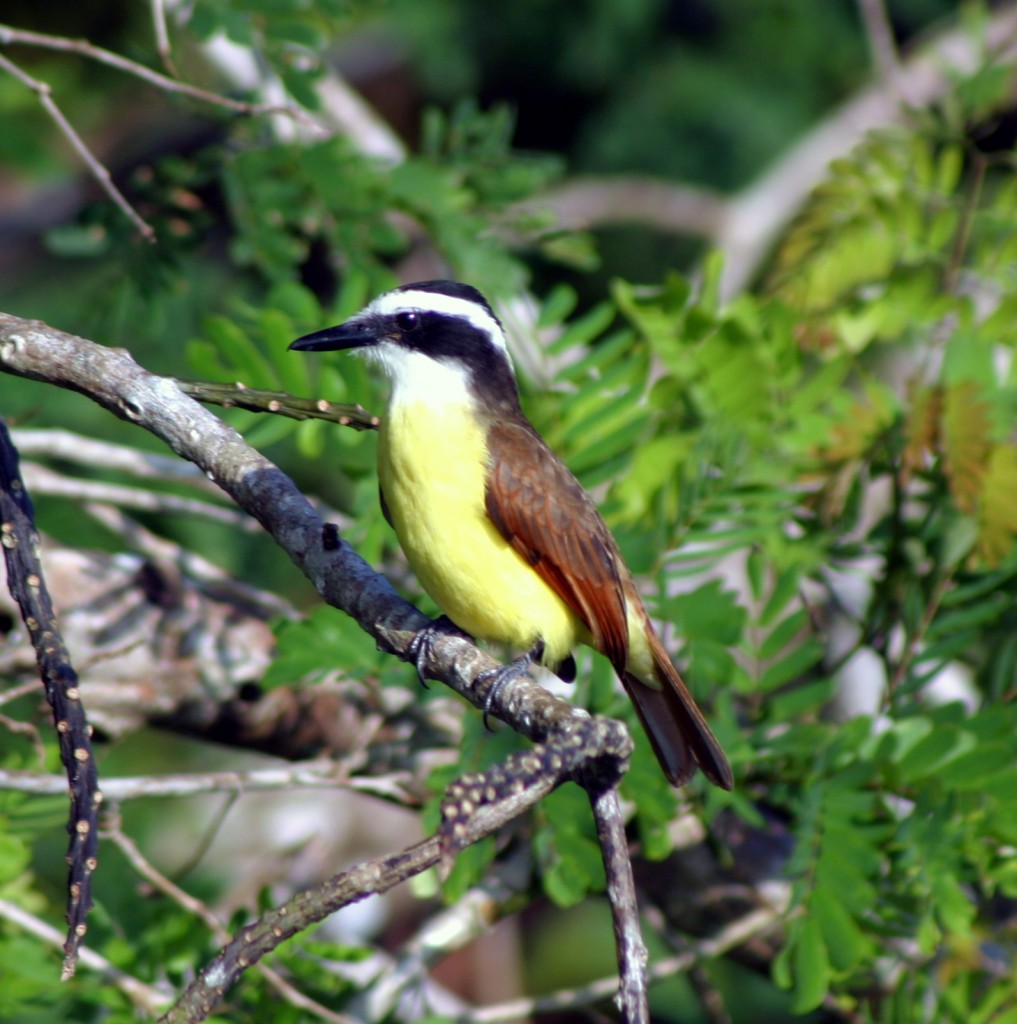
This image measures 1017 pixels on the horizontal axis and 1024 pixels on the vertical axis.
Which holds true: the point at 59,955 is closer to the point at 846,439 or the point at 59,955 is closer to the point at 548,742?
the point at 548,742

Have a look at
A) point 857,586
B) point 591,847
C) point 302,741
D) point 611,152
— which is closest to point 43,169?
point 611,152

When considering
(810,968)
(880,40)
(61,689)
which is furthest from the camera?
(880,40)

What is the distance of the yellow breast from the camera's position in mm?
3318

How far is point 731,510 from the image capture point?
13.5 feet

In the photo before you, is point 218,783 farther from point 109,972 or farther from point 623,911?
point 623,911

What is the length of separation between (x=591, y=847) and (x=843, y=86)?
6.28 metres

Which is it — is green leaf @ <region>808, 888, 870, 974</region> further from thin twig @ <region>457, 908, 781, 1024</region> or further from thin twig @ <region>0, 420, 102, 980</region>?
thin twig @ <region>0, 420, 102, 980</region>

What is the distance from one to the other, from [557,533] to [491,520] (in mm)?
168

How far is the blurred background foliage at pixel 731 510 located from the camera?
361 centimetres

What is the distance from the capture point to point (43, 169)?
705 cm

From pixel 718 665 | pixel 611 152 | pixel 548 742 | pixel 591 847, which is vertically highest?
pixel 611 152

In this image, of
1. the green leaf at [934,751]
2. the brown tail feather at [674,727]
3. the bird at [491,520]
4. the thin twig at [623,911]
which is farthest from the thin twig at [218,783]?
the thin twig at [623,911]

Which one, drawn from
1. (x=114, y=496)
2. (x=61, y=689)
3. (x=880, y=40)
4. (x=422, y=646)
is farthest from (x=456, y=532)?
(x=880, y=40)

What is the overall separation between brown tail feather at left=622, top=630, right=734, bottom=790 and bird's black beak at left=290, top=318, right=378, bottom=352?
1098 millimetres
